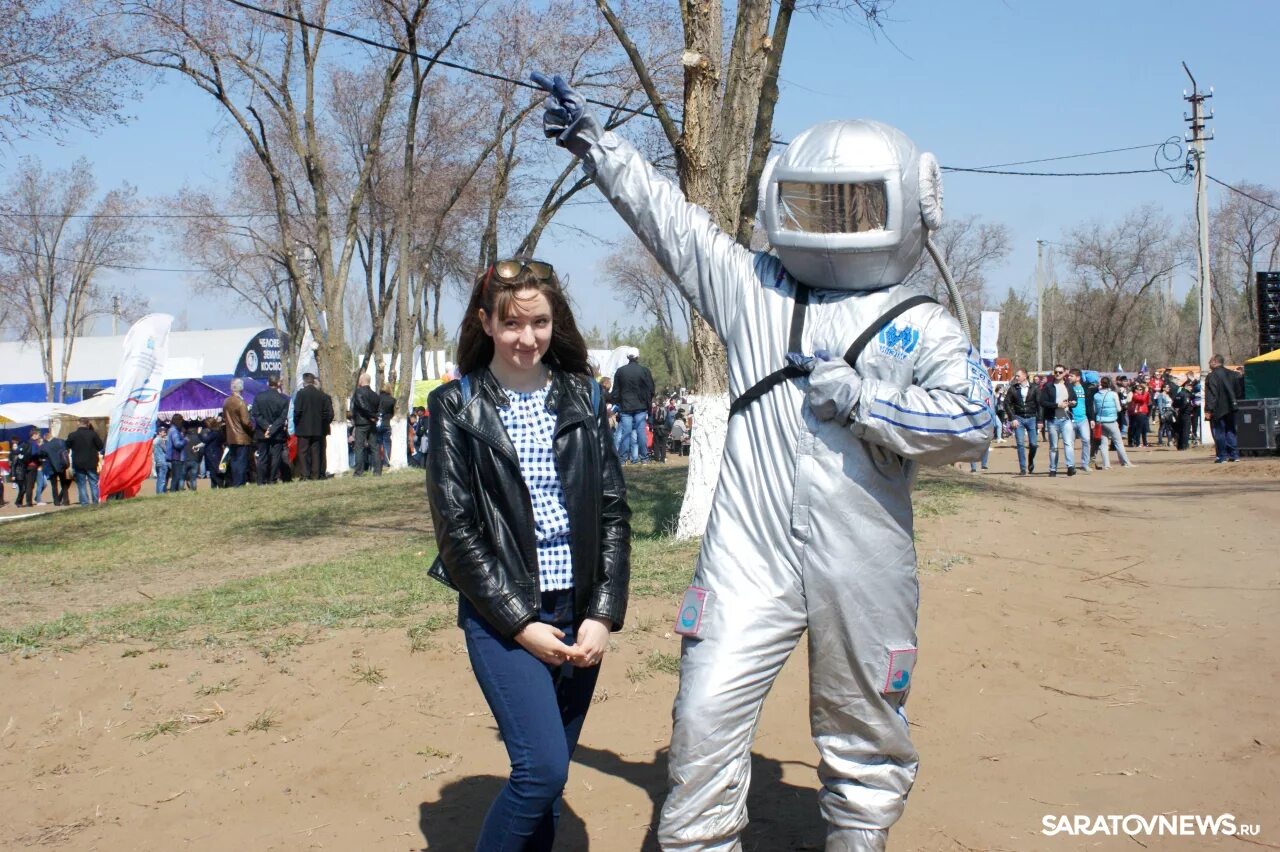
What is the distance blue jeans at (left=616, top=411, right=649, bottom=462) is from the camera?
66.6 ft

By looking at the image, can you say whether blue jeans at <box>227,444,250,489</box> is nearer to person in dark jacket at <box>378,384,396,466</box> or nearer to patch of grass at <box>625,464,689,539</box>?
person in dark jacket at <box>378,384,396,466</box>

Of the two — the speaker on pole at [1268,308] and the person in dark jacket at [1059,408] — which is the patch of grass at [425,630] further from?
the speaker on pole at [1268,308]

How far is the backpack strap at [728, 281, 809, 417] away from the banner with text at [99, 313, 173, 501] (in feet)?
46.3

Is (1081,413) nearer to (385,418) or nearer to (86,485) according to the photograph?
(385,418)

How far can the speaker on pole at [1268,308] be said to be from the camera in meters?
27.1

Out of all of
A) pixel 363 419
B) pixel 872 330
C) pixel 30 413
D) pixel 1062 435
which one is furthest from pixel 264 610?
pixel 30 413

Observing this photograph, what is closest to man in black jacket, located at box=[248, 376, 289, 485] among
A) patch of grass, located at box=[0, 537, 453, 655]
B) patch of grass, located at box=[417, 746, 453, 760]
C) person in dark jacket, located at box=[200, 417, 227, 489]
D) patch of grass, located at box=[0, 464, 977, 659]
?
patch of grass, located at box=[0, 464, 977, 659]

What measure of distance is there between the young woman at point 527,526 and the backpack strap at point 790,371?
1.32ft

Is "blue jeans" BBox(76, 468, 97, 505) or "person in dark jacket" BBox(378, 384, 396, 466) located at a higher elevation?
"person in dark jacket" BBox(378, 384, 396, 466)

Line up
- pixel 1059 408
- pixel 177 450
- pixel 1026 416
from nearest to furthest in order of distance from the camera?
pixel 1059 408
pixel 1026 416
pixel 177 450

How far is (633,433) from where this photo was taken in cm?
2086

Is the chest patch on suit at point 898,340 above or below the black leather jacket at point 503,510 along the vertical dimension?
above

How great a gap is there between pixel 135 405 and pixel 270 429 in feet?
7.53

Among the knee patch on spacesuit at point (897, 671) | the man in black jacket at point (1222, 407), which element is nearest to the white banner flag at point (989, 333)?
the man in black jacket at point (1222, 407)
